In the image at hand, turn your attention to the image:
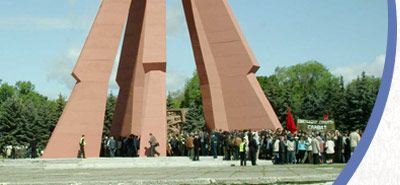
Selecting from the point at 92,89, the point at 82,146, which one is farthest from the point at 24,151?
the point at 82,146

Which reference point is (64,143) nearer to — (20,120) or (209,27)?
(209,27)

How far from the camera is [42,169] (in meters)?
16.5

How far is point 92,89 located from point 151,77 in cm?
276

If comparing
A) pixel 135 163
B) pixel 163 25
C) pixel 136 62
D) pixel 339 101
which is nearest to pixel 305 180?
pixel 135 163

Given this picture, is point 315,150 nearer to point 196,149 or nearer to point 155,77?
point 196,149

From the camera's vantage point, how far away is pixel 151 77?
66.2ft

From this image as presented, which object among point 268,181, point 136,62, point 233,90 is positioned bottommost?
point 268,181

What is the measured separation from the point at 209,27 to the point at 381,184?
18564mm

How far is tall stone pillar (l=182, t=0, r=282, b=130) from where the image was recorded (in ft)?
72.2

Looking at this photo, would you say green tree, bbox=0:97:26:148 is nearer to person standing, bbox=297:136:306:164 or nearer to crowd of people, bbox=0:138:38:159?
crowd of people, bbox=0:138:38:159

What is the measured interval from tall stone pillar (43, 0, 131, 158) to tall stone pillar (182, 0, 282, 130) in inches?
137

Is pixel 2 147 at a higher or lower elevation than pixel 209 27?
lower

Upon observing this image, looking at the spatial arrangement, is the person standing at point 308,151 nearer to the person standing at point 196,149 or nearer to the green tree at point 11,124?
the person standing at point 196,149

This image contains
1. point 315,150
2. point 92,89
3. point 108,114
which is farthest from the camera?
point 108,114
